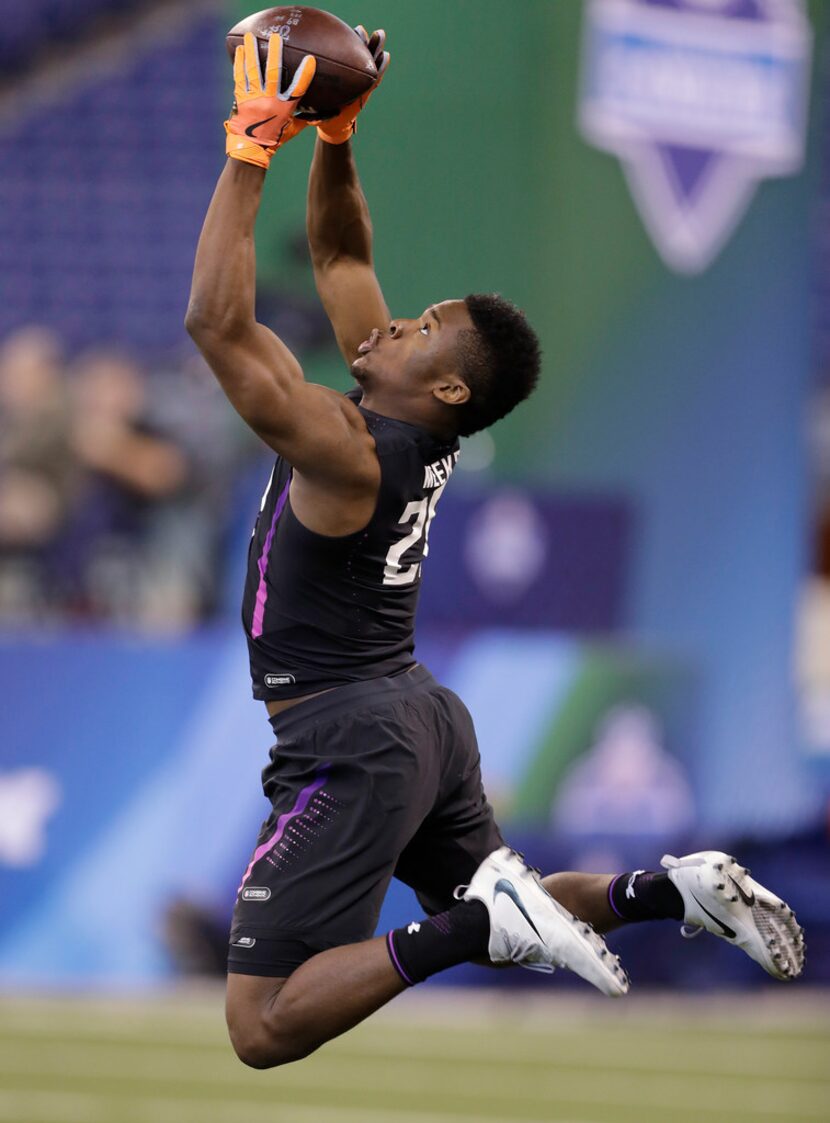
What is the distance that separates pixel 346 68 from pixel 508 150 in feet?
14.2

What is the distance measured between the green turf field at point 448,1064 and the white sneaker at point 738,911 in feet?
7.54

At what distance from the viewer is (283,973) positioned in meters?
4.66

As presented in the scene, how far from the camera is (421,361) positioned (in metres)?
4.82

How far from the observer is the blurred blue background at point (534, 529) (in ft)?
27.6

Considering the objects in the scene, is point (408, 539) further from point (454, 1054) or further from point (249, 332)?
point (454, 1054)

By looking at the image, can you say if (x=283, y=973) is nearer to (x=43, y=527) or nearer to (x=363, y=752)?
(x=363, y=752)

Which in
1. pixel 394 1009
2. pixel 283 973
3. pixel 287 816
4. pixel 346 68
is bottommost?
pixel 394 1009

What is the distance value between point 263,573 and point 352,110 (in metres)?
1.27

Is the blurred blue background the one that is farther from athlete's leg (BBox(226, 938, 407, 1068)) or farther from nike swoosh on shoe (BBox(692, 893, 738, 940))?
nike swoosh on shoe (BBox(692, 893, 738, 940))

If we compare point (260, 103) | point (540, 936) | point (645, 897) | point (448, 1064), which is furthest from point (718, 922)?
point (448, 1064)

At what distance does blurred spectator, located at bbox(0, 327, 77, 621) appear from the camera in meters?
8.91

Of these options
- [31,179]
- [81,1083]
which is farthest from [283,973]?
[31,179]

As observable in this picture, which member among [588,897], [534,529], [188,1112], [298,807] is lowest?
[188,1112]

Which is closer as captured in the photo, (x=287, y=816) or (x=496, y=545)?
(x=287, y=816)
